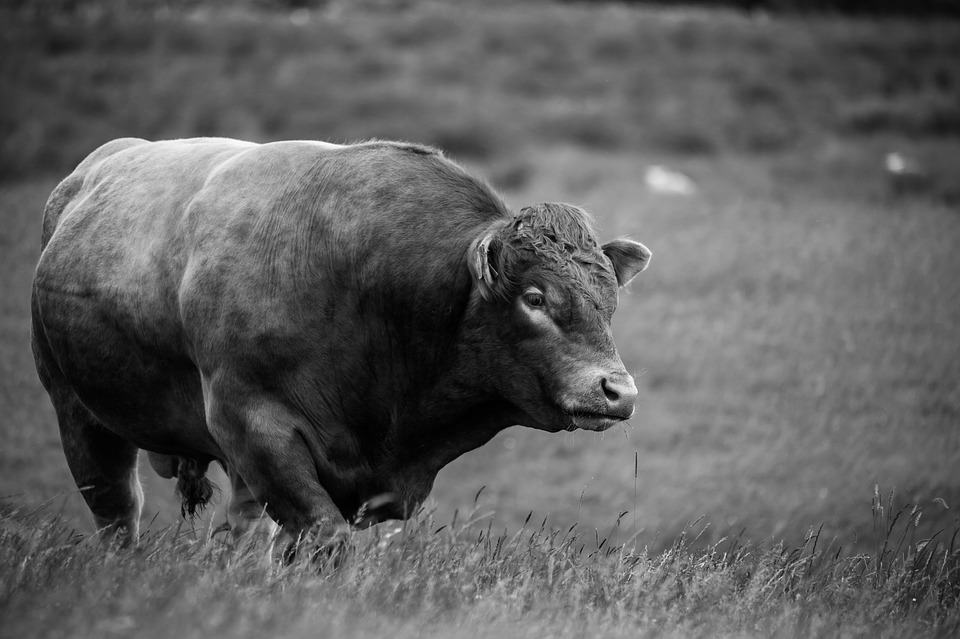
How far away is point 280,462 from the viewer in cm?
534

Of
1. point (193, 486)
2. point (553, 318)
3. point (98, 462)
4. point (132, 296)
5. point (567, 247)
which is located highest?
point (567, 247)

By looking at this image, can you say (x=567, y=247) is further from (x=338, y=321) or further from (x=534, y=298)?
(x=338, y=321)

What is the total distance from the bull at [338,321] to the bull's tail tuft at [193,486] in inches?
26.0

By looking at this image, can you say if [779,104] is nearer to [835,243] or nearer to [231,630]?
[835,243]

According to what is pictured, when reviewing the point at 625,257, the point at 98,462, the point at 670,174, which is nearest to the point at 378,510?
the point at 625,257

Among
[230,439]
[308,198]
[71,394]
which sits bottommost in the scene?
[71,394]

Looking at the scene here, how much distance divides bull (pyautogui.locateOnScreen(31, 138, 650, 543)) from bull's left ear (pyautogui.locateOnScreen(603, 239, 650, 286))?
13 mm

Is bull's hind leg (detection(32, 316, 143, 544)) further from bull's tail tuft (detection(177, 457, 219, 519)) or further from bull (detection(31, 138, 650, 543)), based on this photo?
bull (detection(31, 138, 650, 543))

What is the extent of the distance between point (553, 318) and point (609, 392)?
0.48 m

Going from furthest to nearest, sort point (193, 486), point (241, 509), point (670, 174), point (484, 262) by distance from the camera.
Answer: point (670, 174)
point (193, 486)
point (241, 509)
point (484, 262)

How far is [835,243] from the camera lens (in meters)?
20.5

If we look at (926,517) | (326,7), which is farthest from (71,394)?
(326,7)

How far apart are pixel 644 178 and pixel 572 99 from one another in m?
4.88

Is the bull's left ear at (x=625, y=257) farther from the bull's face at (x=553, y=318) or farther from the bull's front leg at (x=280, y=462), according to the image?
the bull's front leg at (x=280, y=462)
